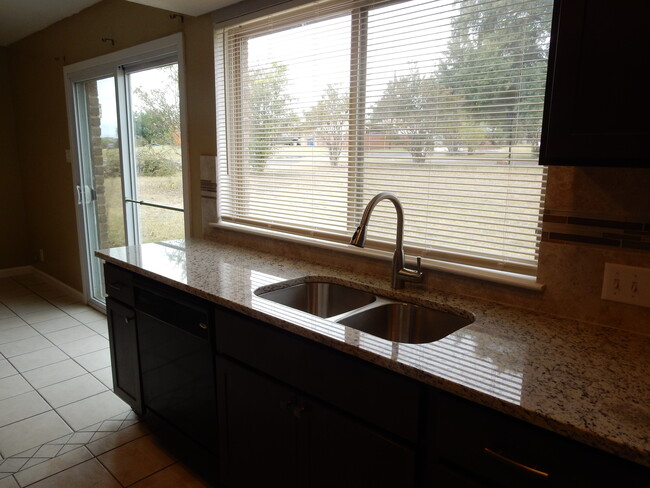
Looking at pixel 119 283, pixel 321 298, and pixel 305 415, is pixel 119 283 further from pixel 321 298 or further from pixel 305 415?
pixel 305 415

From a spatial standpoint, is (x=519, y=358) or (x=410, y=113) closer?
(x=519, y=358)

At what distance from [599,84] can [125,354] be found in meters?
2.38

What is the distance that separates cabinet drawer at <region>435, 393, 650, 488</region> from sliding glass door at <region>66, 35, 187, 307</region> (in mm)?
2386

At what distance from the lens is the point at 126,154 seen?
3543 millimetres

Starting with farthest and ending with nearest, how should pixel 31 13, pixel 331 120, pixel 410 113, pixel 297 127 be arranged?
1. pixel 31 13
2. pixel 297 127
3. pixel 331 120
4. pixel 410 113

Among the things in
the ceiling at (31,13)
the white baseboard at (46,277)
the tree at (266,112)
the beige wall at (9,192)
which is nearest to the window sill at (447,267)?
the tree at (266,112)

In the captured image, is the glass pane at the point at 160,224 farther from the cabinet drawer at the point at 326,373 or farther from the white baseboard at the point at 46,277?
the cabinet drawer at the point at 326,373

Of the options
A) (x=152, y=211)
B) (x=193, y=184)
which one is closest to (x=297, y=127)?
(x=193, y=184)

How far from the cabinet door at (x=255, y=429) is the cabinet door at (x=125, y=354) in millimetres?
760

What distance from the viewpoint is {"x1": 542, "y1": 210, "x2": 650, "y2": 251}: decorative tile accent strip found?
132cm

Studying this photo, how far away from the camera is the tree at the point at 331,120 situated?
2059 mm

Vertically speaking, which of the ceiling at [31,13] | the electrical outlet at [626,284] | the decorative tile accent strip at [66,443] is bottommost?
the decorative tile accent strip at [66,443]

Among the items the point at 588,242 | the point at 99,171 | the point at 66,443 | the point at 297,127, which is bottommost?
the point at 66,443

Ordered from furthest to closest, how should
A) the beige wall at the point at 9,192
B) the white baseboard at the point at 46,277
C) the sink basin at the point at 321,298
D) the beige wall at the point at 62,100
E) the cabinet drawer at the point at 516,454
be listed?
the beige wall at the point at 9,192 → the white baseboard at the point at 46,277 → the beige wall at the point at 62,100 → the sink basin at the point at 321,298 → the cabinet drawer at the point at 516,454
